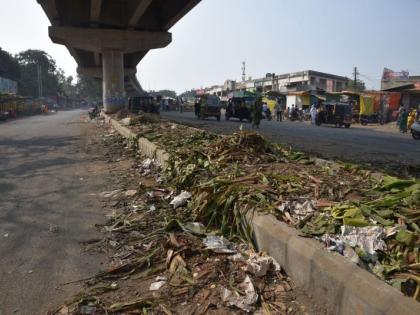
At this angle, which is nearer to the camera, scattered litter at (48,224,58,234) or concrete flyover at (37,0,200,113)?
scattered litter at (48,224,58,234)

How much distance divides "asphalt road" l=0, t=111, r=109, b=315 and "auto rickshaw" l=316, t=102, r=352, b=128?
23.5m

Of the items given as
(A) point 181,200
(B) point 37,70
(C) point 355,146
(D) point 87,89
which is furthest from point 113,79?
(D) point 87,89

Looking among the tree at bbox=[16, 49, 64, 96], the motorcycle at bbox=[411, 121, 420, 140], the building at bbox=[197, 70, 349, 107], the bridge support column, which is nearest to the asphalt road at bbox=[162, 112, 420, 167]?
the motorcycle at bbox=[411, 121, 420, 140]

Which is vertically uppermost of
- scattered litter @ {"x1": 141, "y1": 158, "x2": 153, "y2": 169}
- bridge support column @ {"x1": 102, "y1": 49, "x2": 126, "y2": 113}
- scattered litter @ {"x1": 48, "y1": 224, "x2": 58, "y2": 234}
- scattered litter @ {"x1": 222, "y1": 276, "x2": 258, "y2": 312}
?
bridge support column @ {"x1": 102, "y1": 49, "x2": 126, "y2": 113}

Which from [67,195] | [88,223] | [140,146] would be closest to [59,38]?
[140,146]

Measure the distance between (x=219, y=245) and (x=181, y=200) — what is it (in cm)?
172

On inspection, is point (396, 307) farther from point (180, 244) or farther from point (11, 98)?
point (11, 98)

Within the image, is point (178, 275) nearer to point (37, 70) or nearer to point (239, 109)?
point (239, 109)

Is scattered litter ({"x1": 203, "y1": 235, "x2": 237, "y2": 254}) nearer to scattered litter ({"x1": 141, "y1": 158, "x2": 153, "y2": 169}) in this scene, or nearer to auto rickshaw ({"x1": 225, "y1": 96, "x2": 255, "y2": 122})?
scattered litter ({"x1": 141, "y1": 158, "x2": 153, "y2": 169})

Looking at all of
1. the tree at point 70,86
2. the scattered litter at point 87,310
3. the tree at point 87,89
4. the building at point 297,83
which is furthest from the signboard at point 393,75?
the tree at point 70,86

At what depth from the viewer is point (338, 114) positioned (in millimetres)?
30391

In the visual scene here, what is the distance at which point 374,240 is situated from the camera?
3.39 m

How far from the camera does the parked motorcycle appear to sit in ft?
119

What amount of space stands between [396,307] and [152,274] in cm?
224
